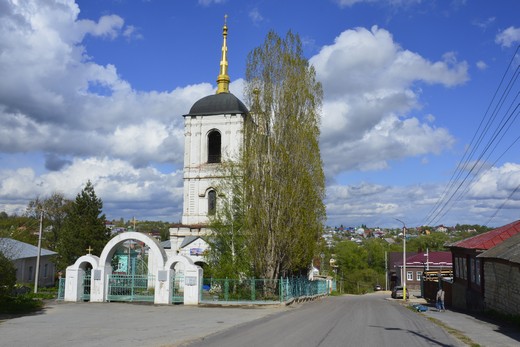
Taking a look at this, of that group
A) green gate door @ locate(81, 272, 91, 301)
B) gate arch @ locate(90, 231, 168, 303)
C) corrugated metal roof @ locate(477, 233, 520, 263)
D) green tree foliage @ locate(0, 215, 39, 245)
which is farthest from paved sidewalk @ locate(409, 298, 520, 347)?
green tree foliage @ locate(0, 215, 39, 245)

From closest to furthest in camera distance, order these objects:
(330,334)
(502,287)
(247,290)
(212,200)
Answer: (330,334) < (502,287) < (247,290) < (212,200)

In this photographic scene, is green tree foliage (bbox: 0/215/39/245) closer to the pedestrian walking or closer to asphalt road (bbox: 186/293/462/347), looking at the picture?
the pedestrian walking

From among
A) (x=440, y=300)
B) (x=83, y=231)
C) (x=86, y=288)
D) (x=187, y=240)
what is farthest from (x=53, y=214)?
(x=440, y=300)

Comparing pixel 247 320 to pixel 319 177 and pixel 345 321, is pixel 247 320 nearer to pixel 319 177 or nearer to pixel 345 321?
pixel 345 321

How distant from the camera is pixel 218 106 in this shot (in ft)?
132

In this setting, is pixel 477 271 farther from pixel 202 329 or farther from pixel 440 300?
pixel 202 329

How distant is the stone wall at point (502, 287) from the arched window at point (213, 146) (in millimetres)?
22114

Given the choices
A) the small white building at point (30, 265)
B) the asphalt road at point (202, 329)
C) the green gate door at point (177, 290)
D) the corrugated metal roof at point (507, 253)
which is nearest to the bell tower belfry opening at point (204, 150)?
the small white building at point (30, 265)

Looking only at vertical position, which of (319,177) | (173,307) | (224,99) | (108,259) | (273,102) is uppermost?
(224,99)

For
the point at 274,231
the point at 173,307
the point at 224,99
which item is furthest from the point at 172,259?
the point at 224,99

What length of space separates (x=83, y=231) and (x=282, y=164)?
21.7 meters

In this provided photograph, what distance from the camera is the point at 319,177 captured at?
3066 centimetres

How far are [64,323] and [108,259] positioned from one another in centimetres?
925

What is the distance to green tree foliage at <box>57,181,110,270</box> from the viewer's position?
41.6 m
